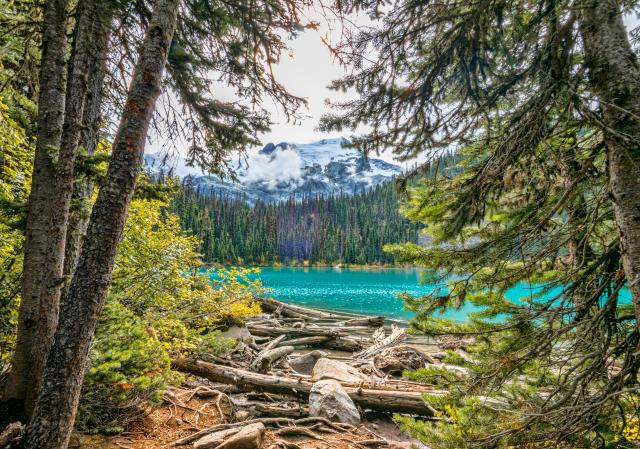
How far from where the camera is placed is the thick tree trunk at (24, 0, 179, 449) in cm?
260

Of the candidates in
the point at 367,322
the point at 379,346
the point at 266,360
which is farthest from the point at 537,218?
the point at 367,322

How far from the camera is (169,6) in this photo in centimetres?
302

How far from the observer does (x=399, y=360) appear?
33.4 ft

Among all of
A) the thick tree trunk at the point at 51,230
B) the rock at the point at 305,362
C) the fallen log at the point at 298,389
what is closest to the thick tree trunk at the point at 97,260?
the thick tree trunk at the point at 51,230

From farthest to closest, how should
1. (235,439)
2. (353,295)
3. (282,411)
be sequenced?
(353,295) < (282,411) < (235,439)

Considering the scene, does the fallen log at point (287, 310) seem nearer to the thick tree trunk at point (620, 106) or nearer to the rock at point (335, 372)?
the rock at point (335, 372)

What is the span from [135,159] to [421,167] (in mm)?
2968

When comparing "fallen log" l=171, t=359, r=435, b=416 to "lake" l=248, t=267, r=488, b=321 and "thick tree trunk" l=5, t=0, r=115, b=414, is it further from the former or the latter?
"thick tree trunk" l=5, t=0, r=115, b=414

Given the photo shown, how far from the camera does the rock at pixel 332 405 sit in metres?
5.55

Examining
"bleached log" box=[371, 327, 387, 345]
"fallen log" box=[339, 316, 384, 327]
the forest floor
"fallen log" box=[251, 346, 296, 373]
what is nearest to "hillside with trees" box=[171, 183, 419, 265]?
"fallen log" box=[339, 316, 384, 327]

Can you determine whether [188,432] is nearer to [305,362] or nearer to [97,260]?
[97,260]

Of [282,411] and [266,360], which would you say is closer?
[282,411]

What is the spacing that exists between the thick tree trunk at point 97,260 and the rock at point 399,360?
348 inches

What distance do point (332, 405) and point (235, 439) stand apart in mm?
2240
